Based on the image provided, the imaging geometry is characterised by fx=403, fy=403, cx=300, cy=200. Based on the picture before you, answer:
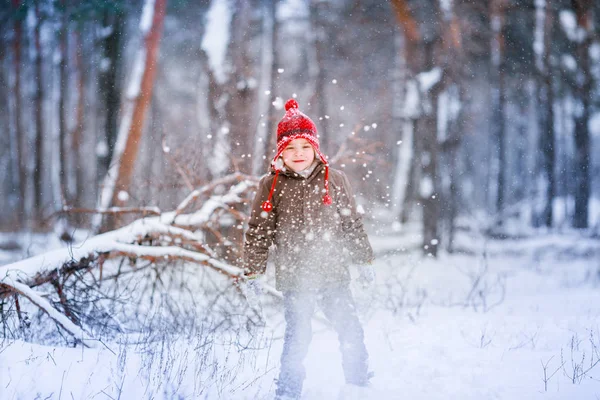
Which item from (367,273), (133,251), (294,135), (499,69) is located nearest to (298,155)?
(294,135)

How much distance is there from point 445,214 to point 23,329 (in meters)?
8.21

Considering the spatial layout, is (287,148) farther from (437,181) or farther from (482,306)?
(437,181)

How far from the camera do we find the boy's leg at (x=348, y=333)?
2.65 metres

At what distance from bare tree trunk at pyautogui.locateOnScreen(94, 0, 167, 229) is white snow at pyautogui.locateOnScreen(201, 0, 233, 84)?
0.88 meters

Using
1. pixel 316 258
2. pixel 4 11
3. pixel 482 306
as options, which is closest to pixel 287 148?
pixel 316 258

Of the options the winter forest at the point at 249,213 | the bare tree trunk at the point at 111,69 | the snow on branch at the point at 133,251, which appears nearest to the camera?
the winter forest at the point at 249,213

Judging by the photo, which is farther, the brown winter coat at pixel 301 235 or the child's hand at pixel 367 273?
the child's hand at pixel 367 273

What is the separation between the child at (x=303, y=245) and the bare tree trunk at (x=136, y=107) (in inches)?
152

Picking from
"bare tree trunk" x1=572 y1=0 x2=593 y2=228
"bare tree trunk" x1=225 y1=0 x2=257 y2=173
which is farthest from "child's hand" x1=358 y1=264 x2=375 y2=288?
"bare tree trunk" x1=572 y1=0 x2=593 y2=228

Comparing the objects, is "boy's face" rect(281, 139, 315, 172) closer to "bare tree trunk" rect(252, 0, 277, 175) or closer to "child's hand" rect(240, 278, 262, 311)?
"child's hand" rect(240, 278, 262, 311)

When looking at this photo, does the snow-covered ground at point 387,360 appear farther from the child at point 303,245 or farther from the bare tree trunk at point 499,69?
the bare tree trunk at point 499,69

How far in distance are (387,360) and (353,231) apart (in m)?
1.16

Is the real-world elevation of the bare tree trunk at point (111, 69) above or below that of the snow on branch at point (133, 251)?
above

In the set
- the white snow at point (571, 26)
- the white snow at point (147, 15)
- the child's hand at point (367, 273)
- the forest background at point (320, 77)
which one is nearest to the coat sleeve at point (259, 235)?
the child's hand at point (367, 273)
